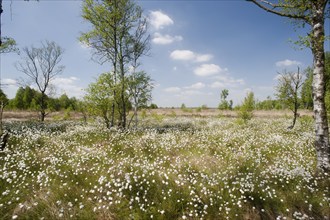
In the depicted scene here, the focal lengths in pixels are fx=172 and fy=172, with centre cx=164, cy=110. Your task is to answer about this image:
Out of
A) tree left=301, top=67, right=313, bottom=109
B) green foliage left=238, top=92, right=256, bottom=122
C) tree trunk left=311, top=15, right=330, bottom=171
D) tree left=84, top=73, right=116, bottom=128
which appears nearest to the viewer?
tree trunk left=311, top=15, right=330, bottom=171

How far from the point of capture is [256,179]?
5.98m

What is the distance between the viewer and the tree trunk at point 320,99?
6.23 meters

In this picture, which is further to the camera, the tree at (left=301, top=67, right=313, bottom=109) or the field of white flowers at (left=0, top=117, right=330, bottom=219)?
the tree at (left=301, top=67, right=313, bottom=109)

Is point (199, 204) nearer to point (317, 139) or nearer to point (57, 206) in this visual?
point (57, 206)

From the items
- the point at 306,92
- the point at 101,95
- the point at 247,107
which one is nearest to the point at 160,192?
the point at 101,95

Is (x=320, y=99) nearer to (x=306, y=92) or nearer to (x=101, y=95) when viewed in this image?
(x=101, y=95)

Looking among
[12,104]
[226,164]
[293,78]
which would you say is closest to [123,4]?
[226,164]

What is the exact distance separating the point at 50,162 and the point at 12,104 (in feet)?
240

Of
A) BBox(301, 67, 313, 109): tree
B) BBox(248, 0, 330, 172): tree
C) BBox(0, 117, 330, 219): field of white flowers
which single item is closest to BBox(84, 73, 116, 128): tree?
BBox(0, 117, 330, 219): field of white flowers

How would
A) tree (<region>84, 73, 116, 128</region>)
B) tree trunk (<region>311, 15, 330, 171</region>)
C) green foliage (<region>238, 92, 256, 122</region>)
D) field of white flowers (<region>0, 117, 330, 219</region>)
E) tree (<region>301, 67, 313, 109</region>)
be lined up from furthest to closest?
1. tree (<region>301, 67, 313, 109</region>)
2. green foliage (<region>238, 92, 256, 122</region>)
3. tree (<region>84, 73, 116, 128</region>)
4. tree trunk (<region>311, 15, 330, 171</region>)
5. field of white flowers (<region>0, 117, 330, 219</region>)

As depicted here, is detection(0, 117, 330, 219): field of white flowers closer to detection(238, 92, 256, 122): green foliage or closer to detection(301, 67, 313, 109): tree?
detection(238, 92, 256, 122): green foliage

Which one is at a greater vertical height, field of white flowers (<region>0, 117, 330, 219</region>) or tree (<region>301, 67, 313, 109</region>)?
tree (<region>301, 67, 313, 109</region>)

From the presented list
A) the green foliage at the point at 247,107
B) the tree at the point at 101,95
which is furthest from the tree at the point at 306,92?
the tree at the point at 101,95

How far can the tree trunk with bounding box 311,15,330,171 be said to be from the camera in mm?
6227
